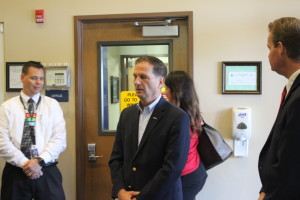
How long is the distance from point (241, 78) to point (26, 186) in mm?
1898

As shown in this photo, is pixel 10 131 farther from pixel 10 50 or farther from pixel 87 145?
pixel 10 50

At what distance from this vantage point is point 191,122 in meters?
→ 1.70

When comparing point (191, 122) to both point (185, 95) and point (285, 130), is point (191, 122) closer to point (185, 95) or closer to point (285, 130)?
point (185, 95)

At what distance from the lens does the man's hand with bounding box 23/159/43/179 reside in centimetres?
186

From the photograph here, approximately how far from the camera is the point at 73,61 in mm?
2436

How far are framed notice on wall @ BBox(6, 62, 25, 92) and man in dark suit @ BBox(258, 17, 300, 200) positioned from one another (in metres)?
2.18

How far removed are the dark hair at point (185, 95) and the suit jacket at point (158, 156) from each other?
11.9 inches

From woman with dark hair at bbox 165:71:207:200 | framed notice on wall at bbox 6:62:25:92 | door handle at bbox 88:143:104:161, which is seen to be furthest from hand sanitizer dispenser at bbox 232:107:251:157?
framed notice on wall at bbox 6:62:25:92

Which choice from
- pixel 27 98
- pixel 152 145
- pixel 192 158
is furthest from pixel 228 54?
pixel 27 98

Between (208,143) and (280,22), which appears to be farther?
(208,143)

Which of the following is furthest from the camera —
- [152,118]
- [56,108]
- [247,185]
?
[247,185]

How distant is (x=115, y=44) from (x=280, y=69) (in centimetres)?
159

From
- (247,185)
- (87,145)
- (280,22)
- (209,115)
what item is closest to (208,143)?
(209,115)

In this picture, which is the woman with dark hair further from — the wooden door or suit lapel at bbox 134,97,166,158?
the wooden door
